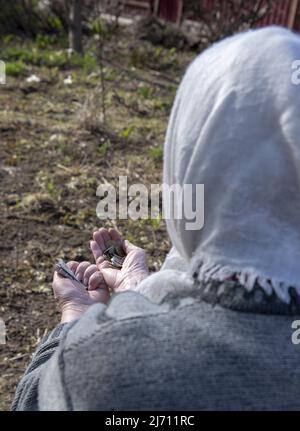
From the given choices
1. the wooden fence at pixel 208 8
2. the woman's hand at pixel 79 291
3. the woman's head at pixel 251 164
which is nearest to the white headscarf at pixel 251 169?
the woman's head at pixel 251 164

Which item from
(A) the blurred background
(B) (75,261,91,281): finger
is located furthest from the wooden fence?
(B) (75,261,91,281): finger

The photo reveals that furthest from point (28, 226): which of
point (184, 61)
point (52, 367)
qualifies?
point (184, 61)

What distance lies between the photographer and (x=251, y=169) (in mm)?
1398

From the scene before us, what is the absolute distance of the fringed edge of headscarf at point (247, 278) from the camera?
54.8 inches

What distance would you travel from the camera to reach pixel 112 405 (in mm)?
1357

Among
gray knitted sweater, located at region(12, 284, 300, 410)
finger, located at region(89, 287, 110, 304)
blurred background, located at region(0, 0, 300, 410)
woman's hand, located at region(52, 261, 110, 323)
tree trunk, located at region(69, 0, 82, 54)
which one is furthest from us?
tree trunk, located at region(69, 0, 82, 54)

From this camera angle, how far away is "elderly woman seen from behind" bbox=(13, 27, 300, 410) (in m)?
1.37

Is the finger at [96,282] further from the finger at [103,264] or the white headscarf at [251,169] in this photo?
the white headscarf at [251,169]

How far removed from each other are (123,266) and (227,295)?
0.89 metres

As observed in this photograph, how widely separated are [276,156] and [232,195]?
11cm

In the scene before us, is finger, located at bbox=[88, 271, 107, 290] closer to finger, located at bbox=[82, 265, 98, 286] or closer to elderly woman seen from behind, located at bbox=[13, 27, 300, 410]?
finger, located at bbox=[82, 265, 98, 286]

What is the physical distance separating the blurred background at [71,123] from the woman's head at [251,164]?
177cm

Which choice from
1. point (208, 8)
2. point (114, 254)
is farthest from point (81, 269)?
point (208, 8)

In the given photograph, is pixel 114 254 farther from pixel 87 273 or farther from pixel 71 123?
pixel 71 123
